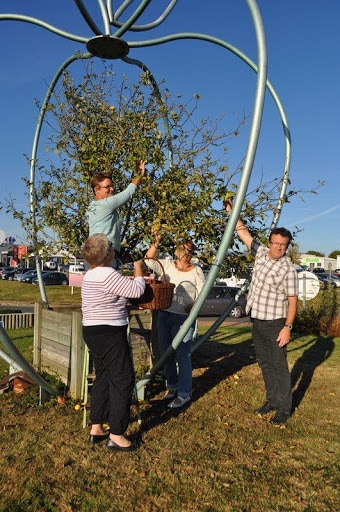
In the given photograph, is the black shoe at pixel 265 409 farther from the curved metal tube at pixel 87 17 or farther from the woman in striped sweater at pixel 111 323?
the curved metal tube at pixel 87 17

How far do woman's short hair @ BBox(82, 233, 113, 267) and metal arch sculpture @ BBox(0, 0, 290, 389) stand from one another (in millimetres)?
1078

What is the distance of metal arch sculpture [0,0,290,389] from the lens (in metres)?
4.22

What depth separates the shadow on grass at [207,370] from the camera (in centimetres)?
498

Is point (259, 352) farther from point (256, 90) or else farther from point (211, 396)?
point (256, 90)

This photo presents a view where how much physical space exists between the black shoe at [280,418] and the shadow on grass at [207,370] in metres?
0.97

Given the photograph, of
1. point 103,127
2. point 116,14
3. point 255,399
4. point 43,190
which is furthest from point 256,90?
point 255,399

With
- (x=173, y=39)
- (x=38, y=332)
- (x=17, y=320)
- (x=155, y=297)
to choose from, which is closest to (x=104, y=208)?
(x=155, y=297)

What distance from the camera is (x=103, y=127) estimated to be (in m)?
5.53

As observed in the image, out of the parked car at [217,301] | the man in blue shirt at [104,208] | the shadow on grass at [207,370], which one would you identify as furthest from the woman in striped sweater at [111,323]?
the parked car at [217,301]

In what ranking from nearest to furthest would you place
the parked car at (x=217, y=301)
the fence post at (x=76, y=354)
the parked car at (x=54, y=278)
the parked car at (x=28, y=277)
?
the fence post at (x=76, y=354)
the parked car at (x=217, y=301)
the parked car at (x=54, y=278)
the parked car at (x=28, y=277)

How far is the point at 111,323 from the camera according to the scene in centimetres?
393

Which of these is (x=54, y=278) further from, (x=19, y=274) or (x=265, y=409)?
(x=265, y=409)

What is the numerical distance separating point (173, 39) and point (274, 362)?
4.12m

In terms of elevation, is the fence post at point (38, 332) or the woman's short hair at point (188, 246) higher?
the woman's short hair at point (188, 246)
